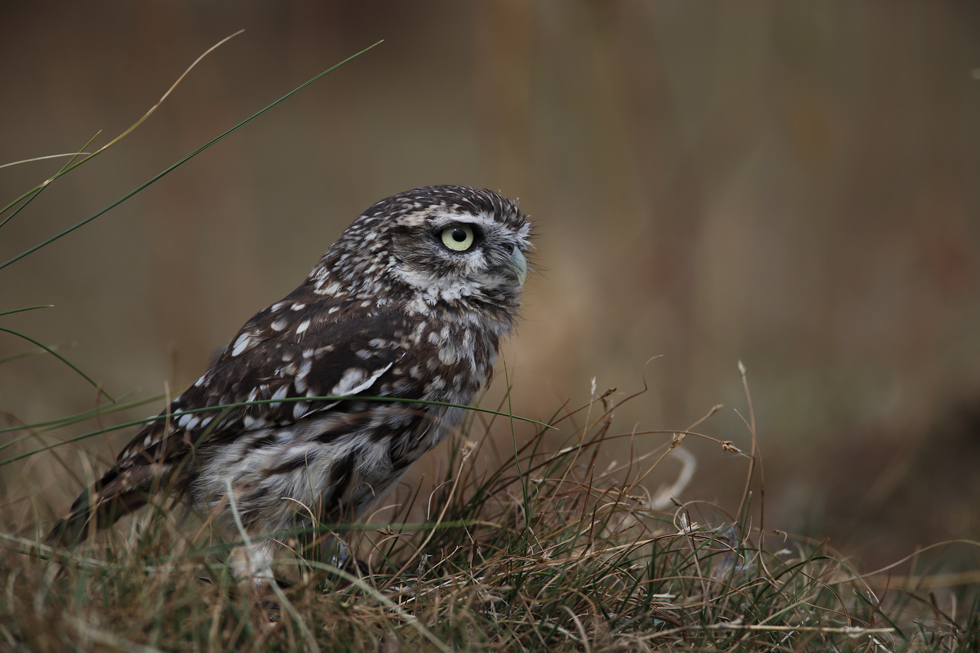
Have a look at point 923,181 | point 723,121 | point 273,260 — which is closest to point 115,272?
point 273,260

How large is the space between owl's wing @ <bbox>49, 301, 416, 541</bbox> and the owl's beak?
52 cm

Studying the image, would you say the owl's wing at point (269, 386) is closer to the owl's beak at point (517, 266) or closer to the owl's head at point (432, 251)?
the owl's head at point (432, 251)

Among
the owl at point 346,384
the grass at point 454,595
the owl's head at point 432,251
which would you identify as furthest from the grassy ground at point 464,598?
the owl's head at point 432,251

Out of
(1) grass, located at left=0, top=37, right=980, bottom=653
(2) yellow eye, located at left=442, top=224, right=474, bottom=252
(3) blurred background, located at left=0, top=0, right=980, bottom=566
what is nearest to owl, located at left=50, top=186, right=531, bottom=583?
(2) yellow eye, located at left=442, top=224, right=474, bottom=252

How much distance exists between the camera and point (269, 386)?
2150mm

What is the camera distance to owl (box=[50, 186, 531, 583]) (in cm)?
212

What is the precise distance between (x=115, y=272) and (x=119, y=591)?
9275mm

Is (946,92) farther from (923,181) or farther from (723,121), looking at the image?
(723,121)

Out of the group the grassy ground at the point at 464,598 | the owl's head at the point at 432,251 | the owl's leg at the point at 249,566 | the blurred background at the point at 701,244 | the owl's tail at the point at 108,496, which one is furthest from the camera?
the blurred background at the point at 701,244

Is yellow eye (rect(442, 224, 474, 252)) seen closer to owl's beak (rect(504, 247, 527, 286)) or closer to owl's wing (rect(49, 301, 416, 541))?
owl's beak (rect(504, 247, 527, 286))

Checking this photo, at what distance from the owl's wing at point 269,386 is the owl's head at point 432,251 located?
225mm

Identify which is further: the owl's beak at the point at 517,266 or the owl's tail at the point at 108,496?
the owl's beak at the point at 517,266

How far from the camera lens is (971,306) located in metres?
5.94

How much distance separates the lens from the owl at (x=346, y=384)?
6.97 ft
